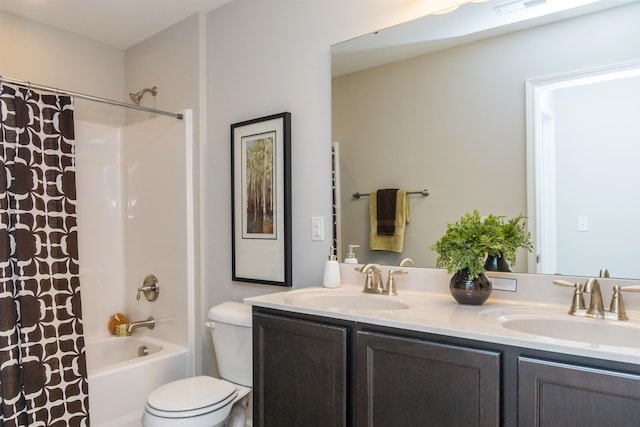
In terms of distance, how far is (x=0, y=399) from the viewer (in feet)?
6.21

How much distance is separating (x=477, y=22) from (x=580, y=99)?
491 mm

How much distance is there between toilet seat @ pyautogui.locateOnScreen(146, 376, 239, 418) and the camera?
1.68m

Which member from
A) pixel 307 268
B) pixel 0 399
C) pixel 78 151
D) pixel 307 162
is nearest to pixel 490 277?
pixel 307 268

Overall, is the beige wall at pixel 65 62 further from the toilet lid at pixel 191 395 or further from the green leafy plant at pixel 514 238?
the green leafy plant at pixel 514 238

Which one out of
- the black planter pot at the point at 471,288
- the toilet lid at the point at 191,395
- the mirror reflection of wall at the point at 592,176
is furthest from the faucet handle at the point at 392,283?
the toilet lid at the point at 191,395

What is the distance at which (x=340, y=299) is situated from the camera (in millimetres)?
1812

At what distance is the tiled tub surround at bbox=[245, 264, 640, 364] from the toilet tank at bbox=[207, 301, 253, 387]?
1.26ft

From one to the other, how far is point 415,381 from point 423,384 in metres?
0.03

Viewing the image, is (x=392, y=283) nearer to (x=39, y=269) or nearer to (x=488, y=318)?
(x=488, y=318)

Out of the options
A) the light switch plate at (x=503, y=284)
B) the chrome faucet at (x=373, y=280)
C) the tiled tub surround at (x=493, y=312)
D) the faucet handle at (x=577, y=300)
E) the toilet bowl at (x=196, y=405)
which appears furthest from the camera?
the chrome faucet at (x=373, y=280)

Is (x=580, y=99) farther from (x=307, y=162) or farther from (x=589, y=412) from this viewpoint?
(x=307, y=162)

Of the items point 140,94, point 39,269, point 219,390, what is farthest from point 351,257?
point 140,94

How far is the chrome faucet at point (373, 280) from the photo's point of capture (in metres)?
1.79

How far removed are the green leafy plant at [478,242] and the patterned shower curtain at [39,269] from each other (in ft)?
5.96
